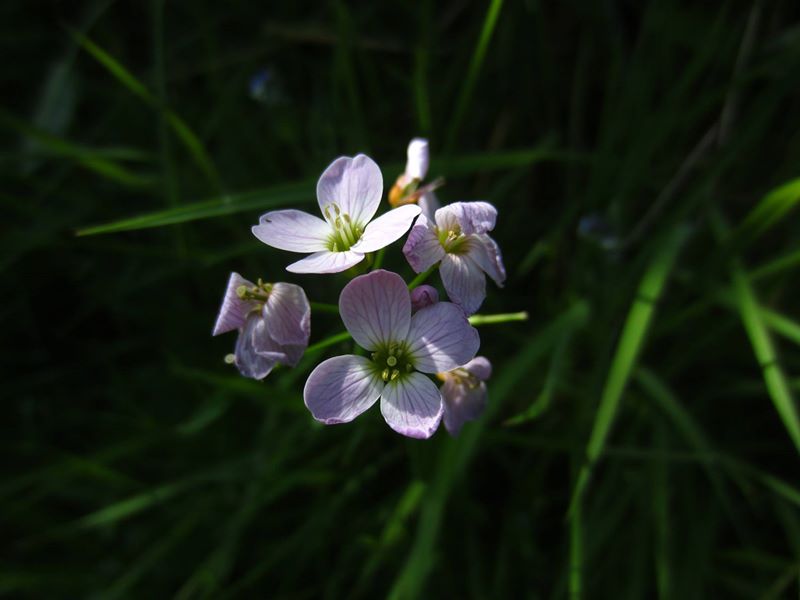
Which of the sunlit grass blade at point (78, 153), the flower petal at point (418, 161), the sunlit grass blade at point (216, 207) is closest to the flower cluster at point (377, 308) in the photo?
the flower petal at point (418, 161)

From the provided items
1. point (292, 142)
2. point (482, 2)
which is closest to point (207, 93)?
point (292, 142)

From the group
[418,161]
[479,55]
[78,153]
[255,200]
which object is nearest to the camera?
[418,161]

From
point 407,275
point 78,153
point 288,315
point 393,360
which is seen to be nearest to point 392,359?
point 393,360

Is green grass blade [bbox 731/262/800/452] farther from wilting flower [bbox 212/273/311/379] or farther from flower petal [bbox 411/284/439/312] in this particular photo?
wilting flower [bbox 212/273/311/379]

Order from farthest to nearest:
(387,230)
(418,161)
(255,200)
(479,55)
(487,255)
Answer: (479,55) < (255,200) < (418,161) < (487,255) < (387,230)

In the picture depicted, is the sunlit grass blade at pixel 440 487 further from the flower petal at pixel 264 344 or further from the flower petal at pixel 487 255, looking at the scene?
the flower petal at pixel 264 344

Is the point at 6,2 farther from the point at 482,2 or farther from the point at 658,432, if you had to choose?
the point at 658,432

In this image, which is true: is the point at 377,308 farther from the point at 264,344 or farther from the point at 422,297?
the point at 264,344
